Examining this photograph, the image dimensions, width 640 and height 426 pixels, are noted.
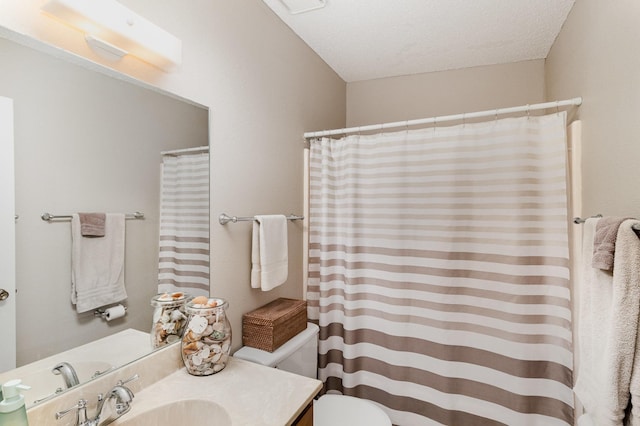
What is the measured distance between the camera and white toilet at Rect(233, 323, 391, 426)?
4.91 feet

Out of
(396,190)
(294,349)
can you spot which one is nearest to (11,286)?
(294,349)

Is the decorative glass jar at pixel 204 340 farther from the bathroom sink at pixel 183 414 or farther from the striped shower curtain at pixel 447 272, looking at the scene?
the striped shower curtain at pixel 447 272

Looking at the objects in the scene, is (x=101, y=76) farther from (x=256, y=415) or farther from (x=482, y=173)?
(x=482, y=173)

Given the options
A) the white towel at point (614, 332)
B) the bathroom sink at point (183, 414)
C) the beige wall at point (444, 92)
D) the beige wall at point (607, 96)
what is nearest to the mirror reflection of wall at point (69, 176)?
the bathroom sink at point (183, 414)

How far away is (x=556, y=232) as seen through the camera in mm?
1554

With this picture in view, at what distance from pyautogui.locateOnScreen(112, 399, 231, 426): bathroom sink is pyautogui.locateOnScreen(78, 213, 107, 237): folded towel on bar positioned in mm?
548

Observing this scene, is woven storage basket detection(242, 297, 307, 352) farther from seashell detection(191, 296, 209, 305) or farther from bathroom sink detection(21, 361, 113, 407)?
bathroom sink detection(21, 361, 113, 407)

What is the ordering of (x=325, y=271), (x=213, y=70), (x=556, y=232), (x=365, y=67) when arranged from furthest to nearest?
(x=365, y=67)
(x=325, y=271)
(x=556, y=232)
(x=213, y=70)

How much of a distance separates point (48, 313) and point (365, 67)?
7.98ft

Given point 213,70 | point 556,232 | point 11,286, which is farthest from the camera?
point 556,232

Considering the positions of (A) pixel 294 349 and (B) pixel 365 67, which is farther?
(B) pixel 365 67

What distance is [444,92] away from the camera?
254 cm

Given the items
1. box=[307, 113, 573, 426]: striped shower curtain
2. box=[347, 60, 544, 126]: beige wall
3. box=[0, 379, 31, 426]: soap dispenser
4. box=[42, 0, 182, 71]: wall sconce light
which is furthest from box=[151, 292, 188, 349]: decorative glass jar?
box=[347, 60, 544, 126]: beige wall

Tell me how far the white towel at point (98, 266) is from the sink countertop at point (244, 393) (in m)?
0.34
